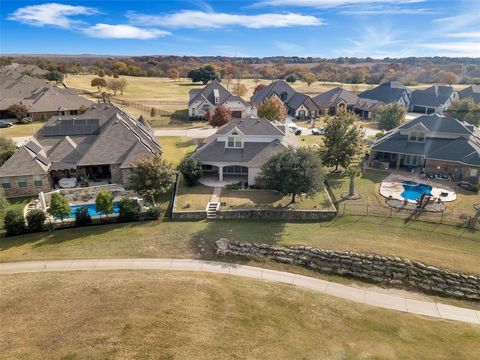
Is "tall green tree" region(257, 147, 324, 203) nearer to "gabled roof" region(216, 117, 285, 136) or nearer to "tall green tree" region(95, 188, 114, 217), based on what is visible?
"gabled roof" region(216, 117, 285, 136)

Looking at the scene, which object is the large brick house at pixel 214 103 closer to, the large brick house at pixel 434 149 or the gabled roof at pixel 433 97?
the large brick house at pixel 434 149

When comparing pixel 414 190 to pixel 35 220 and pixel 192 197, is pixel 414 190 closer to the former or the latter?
pixel 192 197

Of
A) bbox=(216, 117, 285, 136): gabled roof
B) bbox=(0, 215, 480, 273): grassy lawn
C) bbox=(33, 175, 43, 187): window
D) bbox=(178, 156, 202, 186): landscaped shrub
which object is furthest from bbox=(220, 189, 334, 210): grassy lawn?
bbox=(33, 175, 43, 187): window

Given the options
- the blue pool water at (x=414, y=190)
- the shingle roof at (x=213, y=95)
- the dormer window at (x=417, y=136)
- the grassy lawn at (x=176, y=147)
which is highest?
the shingle roof at (x=213, y=95)

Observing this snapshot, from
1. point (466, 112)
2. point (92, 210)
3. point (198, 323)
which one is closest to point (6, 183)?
point (92, 210)

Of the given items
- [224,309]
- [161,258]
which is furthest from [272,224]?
[224,309]

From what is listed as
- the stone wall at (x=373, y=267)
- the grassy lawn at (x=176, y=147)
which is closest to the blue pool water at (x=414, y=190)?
the stone wall at (x=373, y=267)
